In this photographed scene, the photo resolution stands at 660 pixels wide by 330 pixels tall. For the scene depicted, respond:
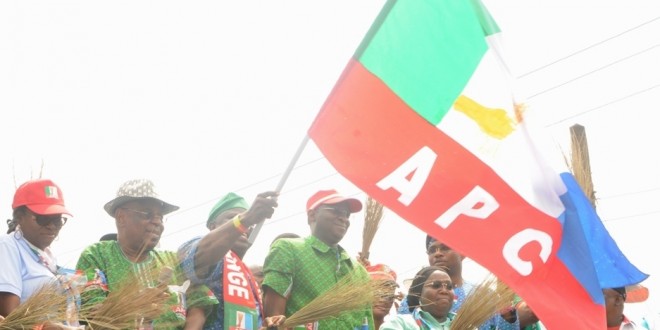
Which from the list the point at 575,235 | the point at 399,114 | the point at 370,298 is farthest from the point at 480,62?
the point at 370,298

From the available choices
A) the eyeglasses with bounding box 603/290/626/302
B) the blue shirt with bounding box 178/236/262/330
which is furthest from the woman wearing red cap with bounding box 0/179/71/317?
the eyeglasses with bounding box 603/290/626/302

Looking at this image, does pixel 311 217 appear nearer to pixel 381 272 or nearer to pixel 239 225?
pixel 381 272

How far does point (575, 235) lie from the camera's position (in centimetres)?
600

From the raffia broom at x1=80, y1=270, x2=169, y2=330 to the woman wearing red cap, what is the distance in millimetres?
260

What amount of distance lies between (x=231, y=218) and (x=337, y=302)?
29.7 inches

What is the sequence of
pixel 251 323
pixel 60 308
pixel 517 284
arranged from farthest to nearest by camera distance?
1. pixel 251 323
2. pixel 517 284
3. pixel 60 308

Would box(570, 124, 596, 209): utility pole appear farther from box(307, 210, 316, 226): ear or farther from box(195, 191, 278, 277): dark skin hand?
box(195, 191, 278, 277): dark skin hand

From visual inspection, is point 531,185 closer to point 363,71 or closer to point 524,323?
point 363,71

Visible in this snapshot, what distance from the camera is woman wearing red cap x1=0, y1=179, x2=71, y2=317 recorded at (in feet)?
18.4

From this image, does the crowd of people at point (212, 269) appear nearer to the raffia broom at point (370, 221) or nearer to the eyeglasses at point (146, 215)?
the eyeglasses at point (146, 215)

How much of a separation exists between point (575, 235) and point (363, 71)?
1309 mm

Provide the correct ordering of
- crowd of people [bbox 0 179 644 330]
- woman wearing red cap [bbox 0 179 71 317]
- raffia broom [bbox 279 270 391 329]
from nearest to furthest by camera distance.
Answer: woman wearing red cap [bbox 0 179 71 317]
crowd of people [bbox 0 179 644 330]
raffia broom [bbox 279 270 391 329]

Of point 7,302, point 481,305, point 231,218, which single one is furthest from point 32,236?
point 481,305

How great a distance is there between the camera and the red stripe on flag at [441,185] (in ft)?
19.1
